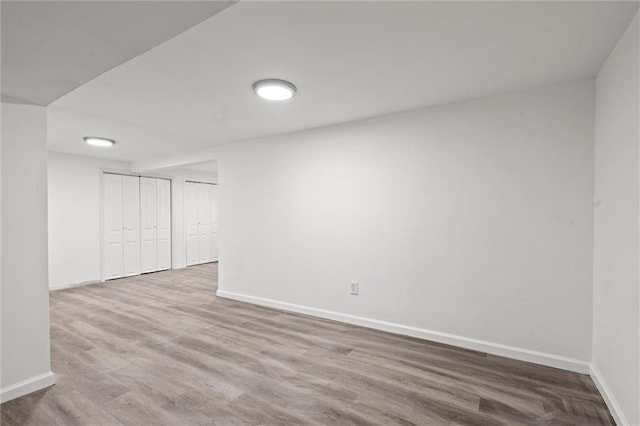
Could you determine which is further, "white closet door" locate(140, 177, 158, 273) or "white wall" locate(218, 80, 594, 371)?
"white closet door" locate(140, 177, 158, 273)

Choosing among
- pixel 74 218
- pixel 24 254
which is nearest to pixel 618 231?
pixel 24 254

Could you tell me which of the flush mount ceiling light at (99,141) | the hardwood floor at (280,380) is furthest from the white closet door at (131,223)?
the hardwood floor at (280,380)

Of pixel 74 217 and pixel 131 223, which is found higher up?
pixel 74 217

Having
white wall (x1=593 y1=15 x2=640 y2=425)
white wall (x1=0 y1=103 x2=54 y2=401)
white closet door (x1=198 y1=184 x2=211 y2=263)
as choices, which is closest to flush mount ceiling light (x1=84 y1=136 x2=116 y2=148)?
white wall (x1=0 y1=103 x2=54 y2=401)

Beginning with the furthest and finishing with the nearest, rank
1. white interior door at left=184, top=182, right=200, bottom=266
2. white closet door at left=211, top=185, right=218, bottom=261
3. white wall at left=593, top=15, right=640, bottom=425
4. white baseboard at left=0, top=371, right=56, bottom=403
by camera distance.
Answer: white closet door at left=211, top=185, right=218, bottom=261
white interior door at left=184, top=182, right=200, bottom=266
white baseboard at left=0, top=371, right=56, bottom=403
white wall at left=593, top=15, right=640, bottom=425

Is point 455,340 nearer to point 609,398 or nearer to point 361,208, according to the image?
point 609,398

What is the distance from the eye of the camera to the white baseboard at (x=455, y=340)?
2.48 m

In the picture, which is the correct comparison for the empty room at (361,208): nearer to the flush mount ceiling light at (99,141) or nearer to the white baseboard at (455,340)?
the white baseboard at (455,340)

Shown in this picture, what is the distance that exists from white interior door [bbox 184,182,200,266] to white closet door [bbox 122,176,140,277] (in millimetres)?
1064

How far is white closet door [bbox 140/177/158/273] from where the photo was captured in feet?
21.3

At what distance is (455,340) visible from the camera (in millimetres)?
2938

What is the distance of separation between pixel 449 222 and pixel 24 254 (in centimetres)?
347

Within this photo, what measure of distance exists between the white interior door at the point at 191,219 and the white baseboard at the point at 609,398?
723 cm

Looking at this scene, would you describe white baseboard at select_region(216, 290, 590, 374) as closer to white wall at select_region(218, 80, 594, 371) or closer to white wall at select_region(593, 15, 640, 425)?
white wall at select_region(218, 80, 594, 371)
